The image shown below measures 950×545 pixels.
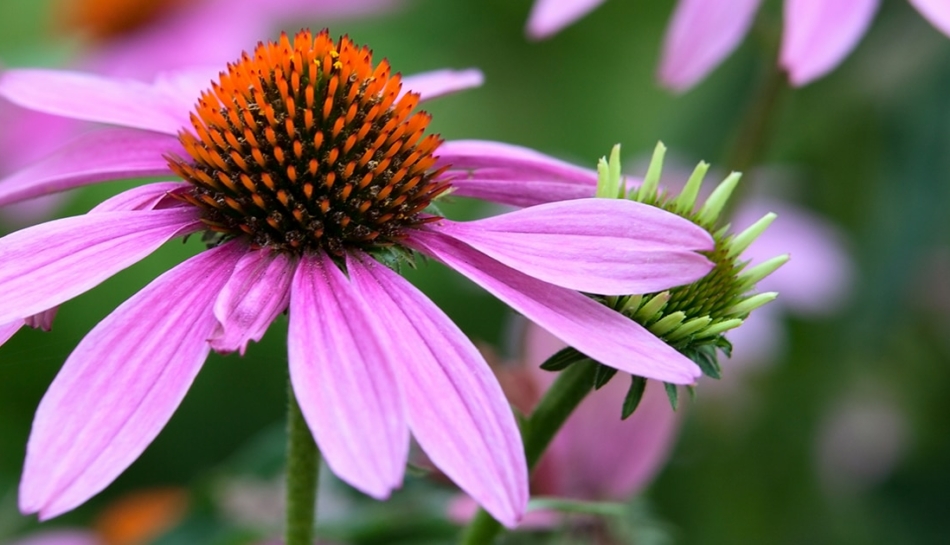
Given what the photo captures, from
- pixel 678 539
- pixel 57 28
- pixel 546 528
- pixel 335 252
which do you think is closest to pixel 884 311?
pixel 678 539

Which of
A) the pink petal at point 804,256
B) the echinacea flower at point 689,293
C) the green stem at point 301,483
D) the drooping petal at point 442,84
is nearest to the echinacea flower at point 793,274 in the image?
the pink petal at point 804,256

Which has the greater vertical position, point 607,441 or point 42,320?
point 42,320

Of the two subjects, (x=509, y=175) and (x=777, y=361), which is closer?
(x=509, y=175)

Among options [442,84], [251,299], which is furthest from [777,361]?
[251,299]

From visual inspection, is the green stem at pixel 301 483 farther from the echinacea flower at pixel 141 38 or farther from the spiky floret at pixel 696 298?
the echinacea flower at pixel 141 38

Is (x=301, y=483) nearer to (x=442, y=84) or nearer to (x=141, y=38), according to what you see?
(x=442, y=84)

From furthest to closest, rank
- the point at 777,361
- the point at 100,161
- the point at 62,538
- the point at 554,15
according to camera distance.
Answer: the point at 777,361 < the point at 62,538 < the point at 554,15 < the point at 100,161

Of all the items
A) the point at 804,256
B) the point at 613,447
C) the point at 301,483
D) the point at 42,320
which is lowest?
the point at 804,256
